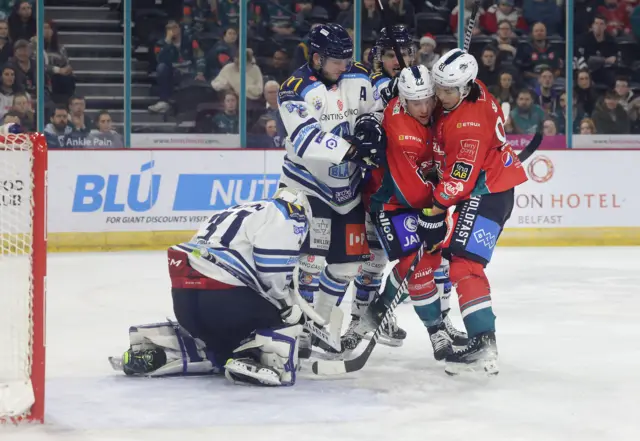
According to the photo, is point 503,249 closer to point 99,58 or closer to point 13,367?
point 99,58

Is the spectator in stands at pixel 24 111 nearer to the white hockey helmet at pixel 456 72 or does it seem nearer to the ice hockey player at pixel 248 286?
the ice hockey player at pixel 248 286

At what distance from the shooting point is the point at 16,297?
511cm

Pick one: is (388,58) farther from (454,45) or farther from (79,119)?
(454,45)

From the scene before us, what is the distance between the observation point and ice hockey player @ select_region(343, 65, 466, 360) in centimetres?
370

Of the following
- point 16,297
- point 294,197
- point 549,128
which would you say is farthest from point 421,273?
point 549,128

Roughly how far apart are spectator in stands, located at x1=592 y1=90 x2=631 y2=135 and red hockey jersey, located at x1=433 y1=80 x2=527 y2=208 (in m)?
4.78

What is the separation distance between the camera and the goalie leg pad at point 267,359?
11.2ft

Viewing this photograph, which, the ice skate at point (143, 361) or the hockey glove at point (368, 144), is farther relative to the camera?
the hockey glove at point (368, 144)

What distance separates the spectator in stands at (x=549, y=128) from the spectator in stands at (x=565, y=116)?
0.10 feet

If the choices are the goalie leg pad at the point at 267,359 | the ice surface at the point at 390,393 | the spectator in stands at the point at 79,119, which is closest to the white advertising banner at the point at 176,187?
the spectator in stands at the point at 79,119

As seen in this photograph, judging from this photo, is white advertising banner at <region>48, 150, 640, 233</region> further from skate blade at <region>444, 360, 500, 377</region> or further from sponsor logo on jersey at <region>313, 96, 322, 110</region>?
skate blade at <region>444, 360, 500, 377</region>

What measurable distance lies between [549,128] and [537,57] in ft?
1.90

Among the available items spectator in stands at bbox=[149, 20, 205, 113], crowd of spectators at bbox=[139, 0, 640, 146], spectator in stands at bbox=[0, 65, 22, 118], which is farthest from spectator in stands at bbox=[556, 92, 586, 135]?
spectator in stands at bbox=[0, 65, 22, 118]

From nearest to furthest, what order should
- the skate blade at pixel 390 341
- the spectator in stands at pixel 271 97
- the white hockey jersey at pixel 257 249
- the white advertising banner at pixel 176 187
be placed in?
the white hockey jersey at pixel 257 249 < the skate blade at pixel 390 341 < the white advertising banner at pixel 176 187 < the spectator in stands at pixel 271 97
